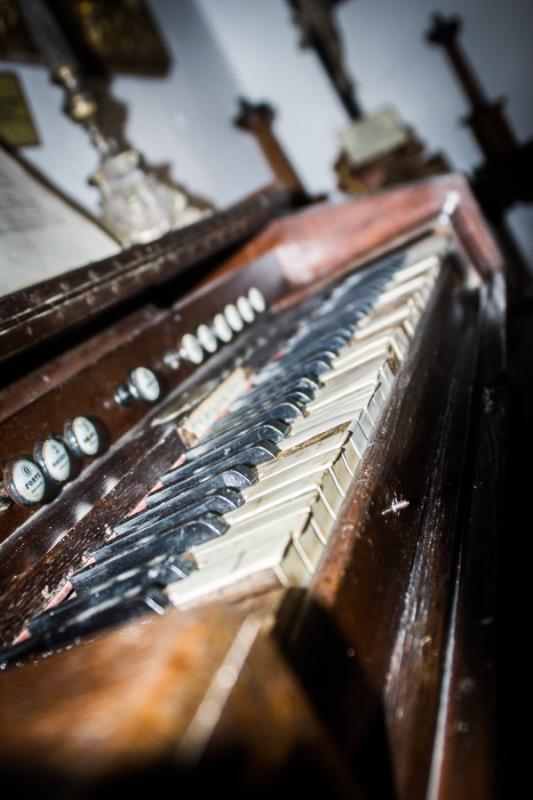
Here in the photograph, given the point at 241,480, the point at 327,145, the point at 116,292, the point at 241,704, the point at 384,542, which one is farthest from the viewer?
the point at 327,145

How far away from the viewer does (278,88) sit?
645 cm

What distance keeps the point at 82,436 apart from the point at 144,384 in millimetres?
327

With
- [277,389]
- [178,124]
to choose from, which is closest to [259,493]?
[277,389]

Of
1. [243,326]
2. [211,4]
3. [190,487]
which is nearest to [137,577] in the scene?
[190,487]

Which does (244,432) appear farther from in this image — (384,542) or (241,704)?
(241,704)

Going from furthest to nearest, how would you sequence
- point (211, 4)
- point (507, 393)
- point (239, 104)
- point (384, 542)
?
point (211, 4) < point (239, 104) < point (507, 393) < point (384, 542)

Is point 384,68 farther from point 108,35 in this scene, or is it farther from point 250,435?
point 250,435

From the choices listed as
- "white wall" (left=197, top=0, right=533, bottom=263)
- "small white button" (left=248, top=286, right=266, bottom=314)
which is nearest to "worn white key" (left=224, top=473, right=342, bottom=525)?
"small white button" (left=248, top=286, right=266, bottom=314)

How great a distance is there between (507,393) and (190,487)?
84cm

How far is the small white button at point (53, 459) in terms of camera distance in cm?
121

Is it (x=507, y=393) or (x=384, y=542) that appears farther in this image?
(x=507, y=393)

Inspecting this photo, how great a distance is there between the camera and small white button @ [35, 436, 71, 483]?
1.21 metres

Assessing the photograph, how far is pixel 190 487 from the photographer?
1.09m

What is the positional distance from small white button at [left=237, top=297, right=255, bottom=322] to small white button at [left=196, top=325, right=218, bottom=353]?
1.05 feet
